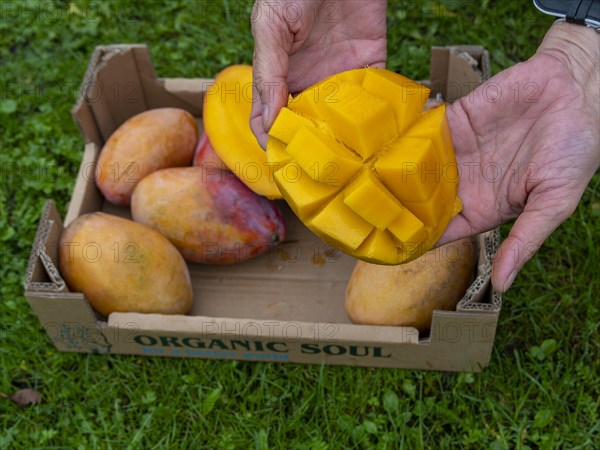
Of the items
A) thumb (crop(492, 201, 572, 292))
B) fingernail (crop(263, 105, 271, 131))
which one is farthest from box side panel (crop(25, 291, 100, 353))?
thumb (crop(492, 201, 572, 292))

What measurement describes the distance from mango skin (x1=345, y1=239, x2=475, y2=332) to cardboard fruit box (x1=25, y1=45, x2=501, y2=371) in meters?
0.06

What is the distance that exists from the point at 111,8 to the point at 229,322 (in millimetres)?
1778

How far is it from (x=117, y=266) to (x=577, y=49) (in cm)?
130

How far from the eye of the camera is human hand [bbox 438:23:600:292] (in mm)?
1536

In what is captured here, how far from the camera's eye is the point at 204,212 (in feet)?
6.82

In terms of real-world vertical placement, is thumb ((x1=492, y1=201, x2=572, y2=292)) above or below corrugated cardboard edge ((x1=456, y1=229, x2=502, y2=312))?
above

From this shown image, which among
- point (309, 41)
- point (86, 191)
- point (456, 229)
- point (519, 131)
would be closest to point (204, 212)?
point (86, 191)

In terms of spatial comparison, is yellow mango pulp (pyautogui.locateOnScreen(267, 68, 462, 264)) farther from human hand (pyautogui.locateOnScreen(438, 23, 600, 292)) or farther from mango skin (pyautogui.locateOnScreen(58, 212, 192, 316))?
mango skin (pyautogui.locateOnScreen(58, 212, 192, 316))

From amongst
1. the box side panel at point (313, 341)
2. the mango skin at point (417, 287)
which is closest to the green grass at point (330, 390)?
the box side panel at point (313, 341)

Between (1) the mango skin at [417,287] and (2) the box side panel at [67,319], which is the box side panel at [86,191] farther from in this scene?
(1) the mango skin at [417,287]

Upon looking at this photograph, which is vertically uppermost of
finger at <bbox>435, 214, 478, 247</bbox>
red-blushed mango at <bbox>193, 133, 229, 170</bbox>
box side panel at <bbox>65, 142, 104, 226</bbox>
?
finger at <bbox>435, 214, 478, 247</bbox>

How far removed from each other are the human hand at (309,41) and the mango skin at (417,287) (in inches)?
19.2

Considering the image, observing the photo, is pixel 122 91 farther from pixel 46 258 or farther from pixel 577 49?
pixel 577 49

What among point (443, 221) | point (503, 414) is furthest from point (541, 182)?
point (503, 414)
